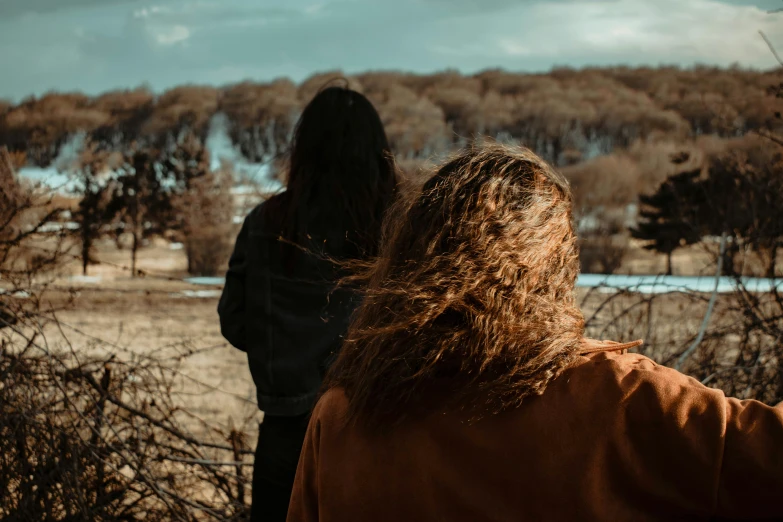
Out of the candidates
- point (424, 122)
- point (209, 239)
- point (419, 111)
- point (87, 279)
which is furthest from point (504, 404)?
point (419, 111)

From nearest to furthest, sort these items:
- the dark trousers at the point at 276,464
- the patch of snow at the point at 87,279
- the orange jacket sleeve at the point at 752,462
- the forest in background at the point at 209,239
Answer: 1. the orange jacket sleeve at the point at 752,462
2. the dark trousers at the point at 276,464
3. the forest in background at the point at 209,239
4. the patch of snow at the point at 87,279

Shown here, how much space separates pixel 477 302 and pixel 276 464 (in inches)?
45.8

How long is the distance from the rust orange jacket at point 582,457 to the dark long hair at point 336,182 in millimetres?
964

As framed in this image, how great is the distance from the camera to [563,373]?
107cm

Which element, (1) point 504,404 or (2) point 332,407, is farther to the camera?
(2) point 332,407

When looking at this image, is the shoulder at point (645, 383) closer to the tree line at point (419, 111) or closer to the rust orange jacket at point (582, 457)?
the rust orange jacket at point (582, 457)

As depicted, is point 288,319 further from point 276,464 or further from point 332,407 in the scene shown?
point 332,407

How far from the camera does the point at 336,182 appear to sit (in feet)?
6.98

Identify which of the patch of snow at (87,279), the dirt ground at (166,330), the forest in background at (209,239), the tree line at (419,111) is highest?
the tree line at (419,111)

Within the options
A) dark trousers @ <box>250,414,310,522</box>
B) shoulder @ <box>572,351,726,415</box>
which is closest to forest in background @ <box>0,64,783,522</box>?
shoulder @ <box>572,351,726,415</box>

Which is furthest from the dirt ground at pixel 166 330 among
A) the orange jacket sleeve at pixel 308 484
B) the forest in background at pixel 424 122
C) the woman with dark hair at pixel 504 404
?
the forest in background at pixel 424 122

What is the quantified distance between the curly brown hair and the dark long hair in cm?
92

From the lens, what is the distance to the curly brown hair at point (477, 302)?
110 cm

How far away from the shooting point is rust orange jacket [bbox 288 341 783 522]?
95 centimetres
